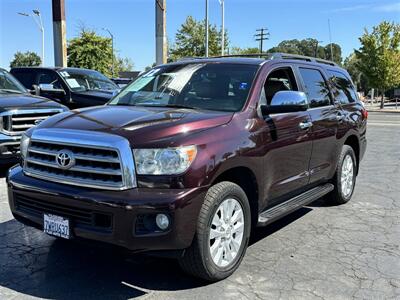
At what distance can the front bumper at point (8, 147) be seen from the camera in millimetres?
7348

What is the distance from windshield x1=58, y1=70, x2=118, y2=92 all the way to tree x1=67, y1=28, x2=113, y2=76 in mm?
29145

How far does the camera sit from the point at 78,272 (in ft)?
13.3

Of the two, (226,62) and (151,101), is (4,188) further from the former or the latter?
(226,62)

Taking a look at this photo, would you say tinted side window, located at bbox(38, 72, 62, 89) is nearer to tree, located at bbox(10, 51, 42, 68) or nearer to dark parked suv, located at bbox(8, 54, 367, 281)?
dark parked suv, located at bbox(8, 54, 367, 281)

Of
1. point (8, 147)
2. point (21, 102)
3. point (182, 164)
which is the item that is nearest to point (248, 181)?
point (182, 164)

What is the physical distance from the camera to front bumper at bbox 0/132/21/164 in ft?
24.1

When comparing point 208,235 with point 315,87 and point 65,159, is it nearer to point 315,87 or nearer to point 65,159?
point 65,159

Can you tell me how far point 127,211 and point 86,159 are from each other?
1.78 feet

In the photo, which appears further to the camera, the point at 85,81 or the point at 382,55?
the point at 382,55

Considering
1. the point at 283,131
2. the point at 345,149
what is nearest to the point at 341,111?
the point at 345,149

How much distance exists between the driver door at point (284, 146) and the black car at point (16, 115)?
397cm

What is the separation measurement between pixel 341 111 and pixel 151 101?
9.02ft

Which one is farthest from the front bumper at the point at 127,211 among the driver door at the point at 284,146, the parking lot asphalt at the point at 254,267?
the driver door at the point at 284,146

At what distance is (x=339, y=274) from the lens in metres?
4.12
